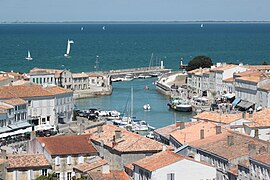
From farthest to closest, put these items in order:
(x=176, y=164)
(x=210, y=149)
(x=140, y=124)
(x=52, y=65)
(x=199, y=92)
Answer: (x=52, y=65) < (x=199, y=92) < (x=140, y=124) < (x=210, y=149) < (x=176, y=164)

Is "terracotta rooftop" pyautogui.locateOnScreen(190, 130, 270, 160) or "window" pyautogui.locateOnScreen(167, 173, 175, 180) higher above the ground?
"terracotta rooftop" pyautogui.locateOnScreen(190, 130, 270, 160)

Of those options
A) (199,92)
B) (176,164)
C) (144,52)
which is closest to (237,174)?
(176,164)

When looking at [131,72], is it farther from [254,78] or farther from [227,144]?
A: [227,144]

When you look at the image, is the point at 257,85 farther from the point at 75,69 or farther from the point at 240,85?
the point at 75,69

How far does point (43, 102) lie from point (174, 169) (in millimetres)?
23279

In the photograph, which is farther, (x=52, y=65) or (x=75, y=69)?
(x=52, y=65)

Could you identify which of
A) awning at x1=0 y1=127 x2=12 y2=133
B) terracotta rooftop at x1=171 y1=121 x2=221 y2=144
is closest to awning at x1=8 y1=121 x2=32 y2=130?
awning at x1=0 y1=127 x2=12 y2=133

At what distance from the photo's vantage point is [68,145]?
33.9 meters

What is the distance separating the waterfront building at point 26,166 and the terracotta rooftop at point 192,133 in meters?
6.61

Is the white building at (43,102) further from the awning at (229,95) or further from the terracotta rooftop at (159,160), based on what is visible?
the awning at (229,95)

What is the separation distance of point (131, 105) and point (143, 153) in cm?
3625

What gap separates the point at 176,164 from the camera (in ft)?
93.0

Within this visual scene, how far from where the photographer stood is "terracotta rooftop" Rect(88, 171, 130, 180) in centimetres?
2883

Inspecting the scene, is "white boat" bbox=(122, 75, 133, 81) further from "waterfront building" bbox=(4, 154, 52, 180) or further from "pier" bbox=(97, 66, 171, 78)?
"waterfront building" bbox=(4, 154, 52, 180)
